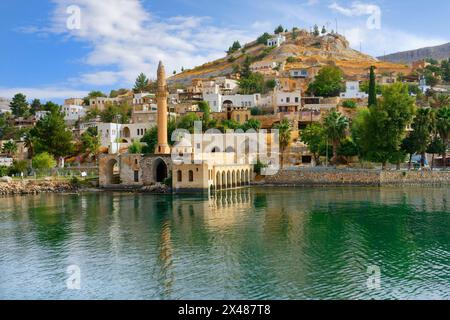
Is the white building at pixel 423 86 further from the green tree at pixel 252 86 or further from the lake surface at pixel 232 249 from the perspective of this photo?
the lake surface at pixel 232 249

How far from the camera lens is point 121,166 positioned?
2090 inches

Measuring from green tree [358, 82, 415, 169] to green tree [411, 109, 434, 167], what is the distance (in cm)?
122

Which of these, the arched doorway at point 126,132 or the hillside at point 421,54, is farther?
the hillside at point 421,54

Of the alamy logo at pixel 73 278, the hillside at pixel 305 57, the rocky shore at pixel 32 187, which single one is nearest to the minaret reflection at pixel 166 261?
the alamy logo at pixel 73 278

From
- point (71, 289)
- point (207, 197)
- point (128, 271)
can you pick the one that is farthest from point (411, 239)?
point (207, 197)

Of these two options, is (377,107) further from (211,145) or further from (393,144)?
(211,145)

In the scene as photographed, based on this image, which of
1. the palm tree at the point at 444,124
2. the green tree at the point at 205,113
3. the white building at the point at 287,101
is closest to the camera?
the palm tree at the point at 444,124

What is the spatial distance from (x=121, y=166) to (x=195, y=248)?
3068 centimetres

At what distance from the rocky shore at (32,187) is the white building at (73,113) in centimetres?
4058

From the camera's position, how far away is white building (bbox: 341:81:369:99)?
8019cm

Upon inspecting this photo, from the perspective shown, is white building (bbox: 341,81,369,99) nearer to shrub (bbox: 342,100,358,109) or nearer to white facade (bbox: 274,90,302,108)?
shrub (bbox: 342,100,358,109)

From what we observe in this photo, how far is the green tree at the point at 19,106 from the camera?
99875 millimetres

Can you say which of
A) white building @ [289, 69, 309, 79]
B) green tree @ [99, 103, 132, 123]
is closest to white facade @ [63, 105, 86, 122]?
green tree @ [99, 103, 132, 123]

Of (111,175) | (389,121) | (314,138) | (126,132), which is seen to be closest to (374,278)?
(389,121)
